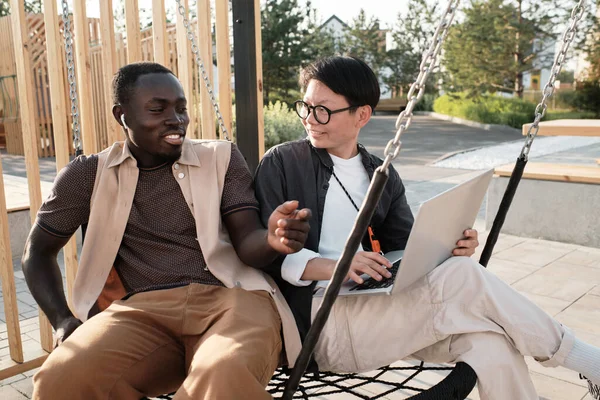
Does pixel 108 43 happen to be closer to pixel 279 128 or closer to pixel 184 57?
pixel 184 57

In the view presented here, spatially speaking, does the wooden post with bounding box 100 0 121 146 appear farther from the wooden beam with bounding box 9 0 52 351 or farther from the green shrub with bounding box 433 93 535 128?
the green shrub with bounding box 433 93 535 128

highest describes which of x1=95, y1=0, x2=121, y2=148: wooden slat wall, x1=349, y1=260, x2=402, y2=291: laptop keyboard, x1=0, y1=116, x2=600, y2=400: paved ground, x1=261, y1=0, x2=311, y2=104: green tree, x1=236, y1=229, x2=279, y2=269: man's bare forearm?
x1=261, y1=0, x2=311, y2=104: green tree

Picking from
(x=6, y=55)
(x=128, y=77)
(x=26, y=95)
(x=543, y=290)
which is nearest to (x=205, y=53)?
(x=26, y=95)

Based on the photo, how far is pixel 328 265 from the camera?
A: 6.52ft

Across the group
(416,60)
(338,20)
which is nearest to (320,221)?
(416,60)

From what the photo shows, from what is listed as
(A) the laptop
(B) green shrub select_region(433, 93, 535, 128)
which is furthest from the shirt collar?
(B) green shrub select_region(433, 93, 535, 128)

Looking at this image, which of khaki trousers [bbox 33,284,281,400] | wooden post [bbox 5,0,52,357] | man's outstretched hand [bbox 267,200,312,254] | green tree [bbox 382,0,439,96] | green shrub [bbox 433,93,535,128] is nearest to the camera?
khaki trousers [bbox 33,284,281,400]

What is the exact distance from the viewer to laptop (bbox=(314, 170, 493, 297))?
1.73 m

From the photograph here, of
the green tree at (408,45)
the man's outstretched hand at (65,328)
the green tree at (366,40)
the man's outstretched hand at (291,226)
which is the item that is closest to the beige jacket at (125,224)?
the man's outstretched hand at (65,328)

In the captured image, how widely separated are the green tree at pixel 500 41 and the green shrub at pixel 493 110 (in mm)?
701

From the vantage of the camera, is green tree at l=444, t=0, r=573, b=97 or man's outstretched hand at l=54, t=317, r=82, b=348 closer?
man's outstretched hand at l=54, t=317, r=82, b=348

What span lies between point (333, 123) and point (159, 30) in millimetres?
1224

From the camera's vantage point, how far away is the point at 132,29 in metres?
2.92

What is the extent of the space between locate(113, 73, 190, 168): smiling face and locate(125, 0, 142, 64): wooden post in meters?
0.90
